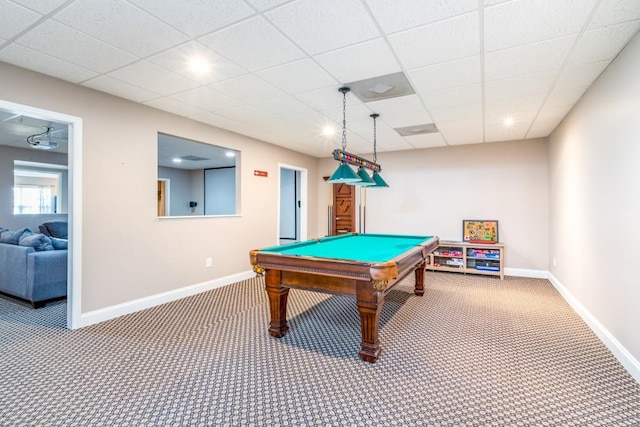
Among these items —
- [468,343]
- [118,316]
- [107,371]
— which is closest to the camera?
[107,371]

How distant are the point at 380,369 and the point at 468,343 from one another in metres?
0.96

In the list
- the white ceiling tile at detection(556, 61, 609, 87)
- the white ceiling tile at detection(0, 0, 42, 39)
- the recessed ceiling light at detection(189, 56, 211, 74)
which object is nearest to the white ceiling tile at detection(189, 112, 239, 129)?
the recessed ceiling light at detection(189, 56, 211, 74)

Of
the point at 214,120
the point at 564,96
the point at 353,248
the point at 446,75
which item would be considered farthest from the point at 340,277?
the point at 564,96

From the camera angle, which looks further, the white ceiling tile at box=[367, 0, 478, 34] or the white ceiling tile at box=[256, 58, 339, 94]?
the white ceiling tile at box=[256, 58, 339, 94]

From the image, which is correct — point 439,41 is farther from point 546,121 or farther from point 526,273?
point 526,273

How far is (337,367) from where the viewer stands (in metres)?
2.36

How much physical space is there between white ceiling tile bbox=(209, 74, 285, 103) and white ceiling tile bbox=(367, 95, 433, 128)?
3.75 feet

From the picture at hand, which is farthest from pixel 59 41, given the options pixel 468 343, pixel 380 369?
pixel 468 343

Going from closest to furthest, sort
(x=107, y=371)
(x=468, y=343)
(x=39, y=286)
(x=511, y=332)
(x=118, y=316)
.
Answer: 1. (x=107, y=371)
2. (x=468, y=343)
3. (x=511, y=332)
4. (x=118, y=316)
5. (x=39, y=286)

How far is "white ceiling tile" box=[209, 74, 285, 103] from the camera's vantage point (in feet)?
9.82

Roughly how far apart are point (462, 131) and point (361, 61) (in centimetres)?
291

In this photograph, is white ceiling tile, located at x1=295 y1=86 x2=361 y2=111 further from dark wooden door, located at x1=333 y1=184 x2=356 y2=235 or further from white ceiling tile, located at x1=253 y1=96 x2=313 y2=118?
dark wooden door, located at x1=333 y1=184 x2=356 y2=235

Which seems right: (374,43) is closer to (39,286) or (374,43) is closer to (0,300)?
(39,286)

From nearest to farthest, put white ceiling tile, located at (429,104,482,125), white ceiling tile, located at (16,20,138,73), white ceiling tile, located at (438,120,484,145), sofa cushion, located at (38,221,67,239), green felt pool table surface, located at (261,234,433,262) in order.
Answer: white ceiling tile, located at (16,20,138,73) < green felt pool table surface, located at (261,234,433,262) < white ceiling tile, located at (429,104,482,125) < white ceiling tile, located at (438,120,484,145) < sofa cushion, located at (38,221,67,239)
